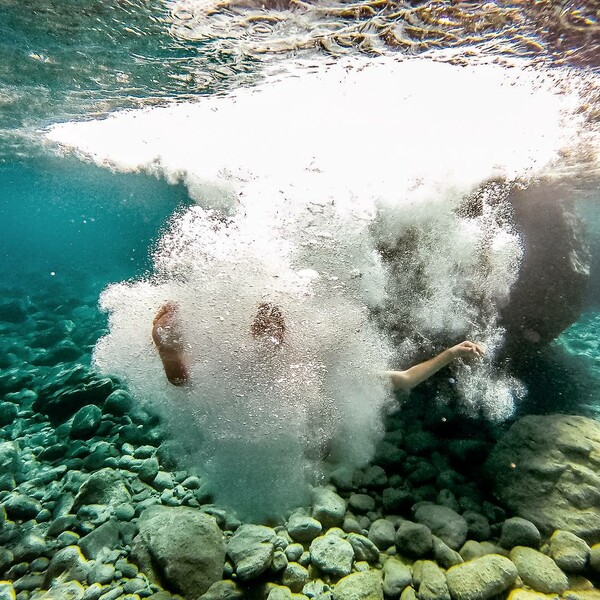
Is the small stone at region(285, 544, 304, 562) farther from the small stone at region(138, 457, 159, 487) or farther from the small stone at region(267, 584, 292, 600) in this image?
the small stone at region(138, 457, 159, 487)

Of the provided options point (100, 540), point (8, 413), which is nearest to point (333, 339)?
point (100, 540)

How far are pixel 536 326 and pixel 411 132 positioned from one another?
18.0 feet

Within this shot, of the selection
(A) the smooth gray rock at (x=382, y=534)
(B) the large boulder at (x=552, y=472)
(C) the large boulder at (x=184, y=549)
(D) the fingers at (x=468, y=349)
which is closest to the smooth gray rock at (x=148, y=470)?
(C) the large boulder at (x=184, y=549)

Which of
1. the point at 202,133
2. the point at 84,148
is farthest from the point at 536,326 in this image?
the point at 84,148

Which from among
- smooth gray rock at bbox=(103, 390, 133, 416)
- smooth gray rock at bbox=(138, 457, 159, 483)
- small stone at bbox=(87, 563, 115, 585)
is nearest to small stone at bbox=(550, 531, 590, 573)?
small stone at bbox=(87, 563, 115, 585)

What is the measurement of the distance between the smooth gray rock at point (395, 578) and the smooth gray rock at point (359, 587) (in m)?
0.06

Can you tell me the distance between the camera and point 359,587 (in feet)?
10.2

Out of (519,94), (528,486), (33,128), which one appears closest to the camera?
(528,486)

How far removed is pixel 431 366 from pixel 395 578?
2942 millimetres

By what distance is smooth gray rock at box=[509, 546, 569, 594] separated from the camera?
3.12 m

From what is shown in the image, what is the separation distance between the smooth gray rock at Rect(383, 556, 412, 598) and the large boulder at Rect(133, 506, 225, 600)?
152cm

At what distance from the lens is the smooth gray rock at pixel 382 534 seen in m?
3.72

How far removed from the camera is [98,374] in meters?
7.21

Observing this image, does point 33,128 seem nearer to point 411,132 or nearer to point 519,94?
point 411,132
